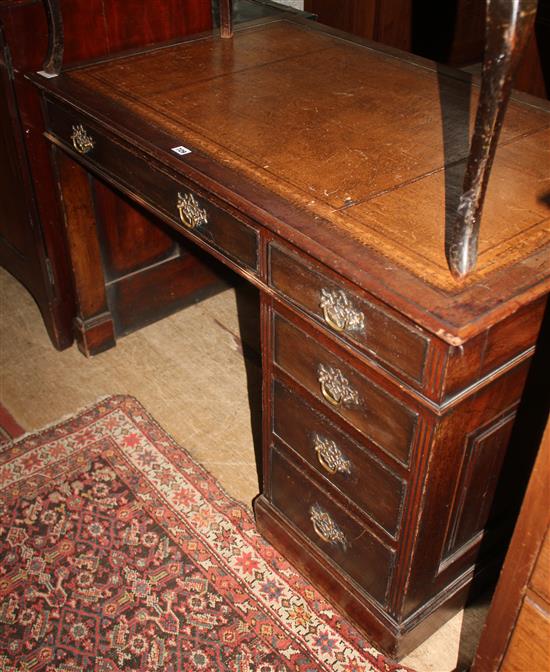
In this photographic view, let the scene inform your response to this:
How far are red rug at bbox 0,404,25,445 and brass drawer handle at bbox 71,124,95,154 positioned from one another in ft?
3.12

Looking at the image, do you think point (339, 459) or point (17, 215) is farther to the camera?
point (17, 215)

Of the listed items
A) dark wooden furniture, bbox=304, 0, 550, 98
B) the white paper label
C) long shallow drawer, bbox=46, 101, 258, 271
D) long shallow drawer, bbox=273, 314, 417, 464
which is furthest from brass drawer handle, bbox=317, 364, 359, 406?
dark wooden furniture, bbox=304, 0, 550, 98

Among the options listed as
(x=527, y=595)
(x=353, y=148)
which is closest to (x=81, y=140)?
(x=353, y=148)

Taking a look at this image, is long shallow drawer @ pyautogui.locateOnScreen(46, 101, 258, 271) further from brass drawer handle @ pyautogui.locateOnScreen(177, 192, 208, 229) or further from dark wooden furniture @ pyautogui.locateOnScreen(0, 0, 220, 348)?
dark wooden furniture @ pyautogui.locateOnScreen(0, 0, 220, 348)

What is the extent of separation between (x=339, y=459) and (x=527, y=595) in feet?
1.77

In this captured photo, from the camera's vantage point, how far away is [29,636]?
2.01 meters

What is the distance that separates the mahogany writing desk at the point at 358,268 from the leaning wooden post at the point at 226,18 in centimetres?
15

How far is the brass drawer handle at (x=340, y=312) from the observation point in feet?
5.03

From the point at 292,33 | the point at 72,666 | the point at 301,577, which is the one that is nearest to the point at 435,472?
the point at 301,577

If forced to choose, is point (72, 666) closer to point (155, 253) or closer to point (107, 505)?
point (107, 505)

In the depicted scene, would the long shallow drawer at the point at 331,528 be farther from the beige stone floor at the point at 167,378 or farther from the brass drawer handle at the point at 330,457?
the beige stone floor at the point at 167,378

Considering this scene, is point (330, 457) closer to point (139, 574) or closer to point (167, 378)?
point (139, 574)

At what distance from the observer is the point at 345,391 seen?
1683 mm

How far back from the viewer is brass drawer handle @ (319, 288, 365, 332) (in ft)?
5.03
